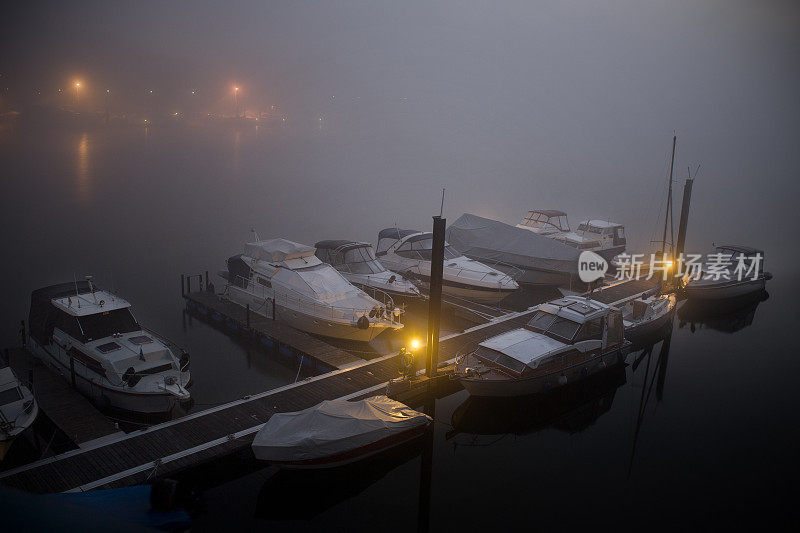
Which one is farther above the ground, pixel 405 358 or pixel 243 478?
pixel 405 358

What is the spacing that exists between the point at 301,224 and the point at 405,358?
42.1m

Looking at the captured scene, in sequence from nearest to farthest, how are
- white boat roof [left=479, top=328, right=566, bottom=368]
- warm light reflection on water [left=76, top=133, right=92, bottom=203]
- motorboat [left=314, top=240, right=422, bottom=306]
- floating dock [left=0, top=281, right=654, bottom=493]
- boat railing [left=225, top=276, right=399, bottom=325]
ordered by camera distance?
floating dock [left=0, top=281, right=654, bottom=493], white boat roof [left=479, top=328, right=566, bottom=368], boat railing [left=225, top=276, right=399, bottom=325], motorboat [left=314, top=240, right=422, bottom=306], warm light reflection on water [left=76, top=133, right=92, bottom=203]

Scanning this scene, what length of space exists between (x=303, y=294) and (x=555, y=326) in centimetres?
1064

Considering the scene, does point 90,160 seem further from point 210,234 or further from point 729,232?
point 729,232

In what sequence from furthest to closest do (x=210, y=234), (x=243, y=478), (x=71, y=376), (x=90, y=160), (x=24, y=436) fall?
(x=90, y=160)
(x=210, y=234)
(x=71, y=376)
(x=24, y=436)
(x=243, y=478)

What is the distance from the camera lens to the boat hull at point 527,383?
17000 mm

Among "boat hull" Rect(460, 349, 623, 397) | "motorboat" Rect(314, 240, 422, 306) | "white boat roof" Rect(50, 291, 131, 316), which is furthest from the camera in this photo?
"motorboat" Rect(314, 240, 422, 306)

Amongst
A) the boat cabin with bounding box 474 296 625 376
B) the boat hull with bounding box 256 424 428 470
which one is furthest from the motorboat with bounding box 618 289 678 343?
the boat hull with bounding box 256 424 428 470

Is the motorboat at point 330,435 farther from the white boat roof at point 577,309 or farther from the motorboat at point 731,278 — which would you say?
the motorboat at point 731,278

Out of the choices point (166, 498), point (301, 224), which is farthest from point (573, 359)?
point (301, 224)

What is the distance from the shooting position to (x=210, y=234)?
48688mm

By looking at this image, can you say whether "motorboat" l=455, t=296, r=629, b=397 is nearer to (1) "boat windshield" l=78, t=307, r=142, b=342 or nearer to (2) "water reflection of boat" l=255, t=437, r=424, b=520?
(2) "water reflection of boat" l=255, t=437, r=424, b=520

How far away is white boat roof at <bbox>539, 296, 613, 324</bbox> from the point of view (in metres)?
18.7

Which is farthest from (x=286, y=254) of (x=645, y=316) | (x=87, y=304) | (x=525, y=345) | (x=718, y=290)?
(x=718, y=290)
